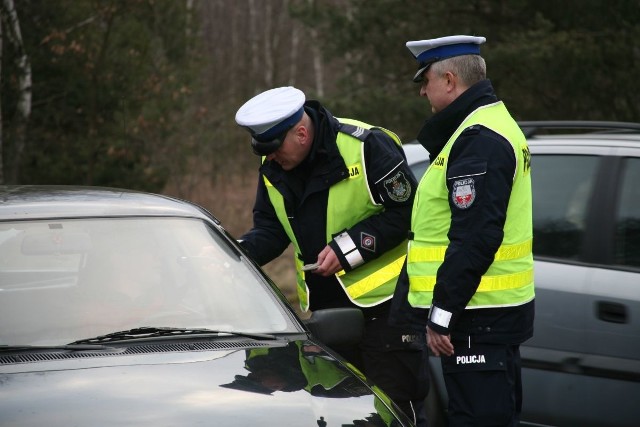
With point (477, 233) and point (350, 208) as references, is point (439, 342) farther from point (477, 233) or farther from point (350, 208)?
point (350, 208)

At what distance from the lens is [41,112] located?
1447 cm

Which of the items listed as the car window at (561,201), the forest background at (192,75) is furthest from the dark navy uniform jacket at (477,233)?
the forest background at (192,75)

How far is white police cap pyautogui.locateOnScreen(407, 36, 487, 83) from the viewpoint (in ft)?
14.5

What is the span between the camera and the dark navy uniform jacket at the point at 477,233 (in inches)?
164

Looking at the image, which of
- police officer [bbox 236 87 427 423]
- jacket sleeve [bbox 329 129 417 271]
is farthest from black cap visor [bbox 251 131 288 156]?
jacket sleeve [bbox 329 129 417 271]

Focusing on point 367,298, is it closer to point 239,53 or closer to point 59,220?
point 59,220

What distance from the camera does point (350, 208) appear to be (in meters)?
5.04

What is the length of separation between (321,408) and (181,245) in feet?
3.84

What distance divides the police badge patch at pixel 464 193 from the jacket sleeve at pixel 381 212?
29.6 inches

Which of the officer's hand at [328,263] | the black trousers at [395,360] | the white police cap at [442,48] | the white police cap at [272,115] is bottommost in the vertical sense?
the black trousers at [395,360]

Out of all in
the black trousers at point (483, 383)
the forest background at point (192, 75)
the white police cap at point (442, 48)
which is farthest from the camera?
the forest background at point (192, 75)

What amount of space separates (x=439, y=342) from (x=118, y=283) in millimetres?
1152

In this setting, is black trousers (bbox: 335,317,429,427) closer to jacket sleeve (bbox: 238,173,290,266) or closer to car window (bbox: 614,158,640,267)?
jacket sleeve (bbox: 238,173,290,266)

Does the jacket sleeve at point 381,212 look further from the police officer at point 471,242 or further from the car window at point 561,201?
the car window at point 561,201
